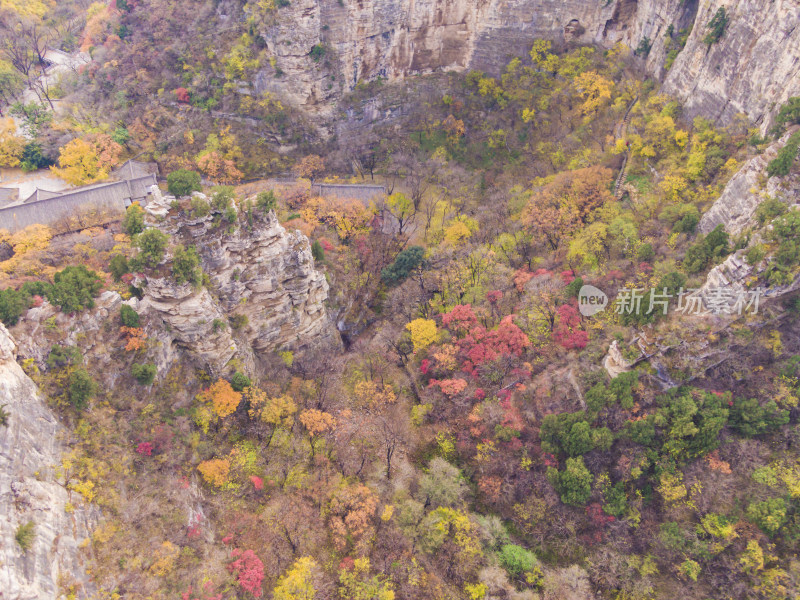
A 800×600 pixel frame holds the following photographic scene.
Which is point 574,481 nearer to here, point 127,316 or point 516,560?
point 516,560

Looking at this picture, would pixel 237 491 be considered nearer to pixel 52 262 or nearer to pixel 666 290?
pixel 52 262

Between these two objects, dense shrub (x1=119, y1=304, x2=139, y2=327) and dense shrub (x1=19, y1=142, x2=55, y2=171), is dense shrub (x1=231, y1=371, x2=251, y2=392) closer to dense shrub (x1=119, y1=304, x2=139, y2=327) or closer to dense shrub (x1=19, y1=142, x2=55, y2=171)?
dense shrub (x1=119, y1=304, x2=139, y2=327)

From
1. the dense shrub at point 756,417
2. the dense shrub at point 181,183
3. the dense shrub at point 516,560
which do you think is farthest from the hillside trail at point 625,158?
the dense shrub at point 181,183

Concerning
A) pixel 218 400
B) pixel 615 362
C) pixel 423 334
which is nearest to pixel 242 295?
pixel 218 400

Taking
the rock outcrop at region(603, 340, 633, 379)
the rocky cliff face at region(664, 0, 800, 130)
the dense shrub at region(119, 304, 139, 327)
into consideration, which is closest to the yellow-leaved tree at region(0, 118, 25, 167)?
the dense shrub at region(119, 304, 139, 327)

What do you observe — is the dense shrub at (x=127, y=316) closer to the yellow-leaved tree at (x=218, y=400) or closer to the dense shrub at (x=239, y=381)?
the yellow-leaved tree at (x=218, y=400)

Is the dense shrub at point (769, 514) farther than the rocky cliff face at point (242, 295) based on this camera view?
No

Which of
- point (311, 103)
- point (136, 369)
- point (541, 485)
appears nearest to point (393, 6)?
point (311, 103)
